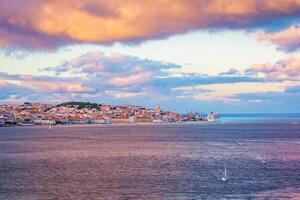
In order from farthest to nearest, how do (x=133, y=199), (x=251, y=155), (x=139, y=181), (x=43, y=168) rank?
(x=251, y=155), (x=43, y=168), (x=139, y=181), (x=133, y=199)

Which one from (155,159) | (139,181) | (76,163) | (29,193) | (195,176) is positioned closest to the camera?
(29,193)

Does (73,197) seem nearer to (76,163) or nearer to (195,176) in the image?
(195,176)

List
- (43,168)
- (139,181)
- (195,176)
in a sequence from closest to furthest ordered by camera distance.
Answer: (139,181)
(195,176)
(43,168)

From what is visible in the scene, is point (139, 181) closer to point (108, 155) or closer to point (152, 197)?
point (152, 197)

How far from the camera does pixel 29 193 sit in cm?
4897

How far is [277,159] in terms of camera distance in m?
81.0

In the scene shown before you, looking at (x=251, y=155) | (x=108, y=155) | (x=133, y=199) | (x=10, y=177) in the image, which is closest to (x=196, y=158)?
(x=251, y=155)

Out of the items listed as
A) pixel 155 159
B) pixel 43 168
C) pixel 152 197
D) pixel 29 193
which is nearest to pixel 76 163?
pixel 43 168

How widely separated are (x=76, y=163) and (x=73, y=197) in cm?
3097

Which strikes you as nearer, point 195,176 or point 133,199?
point 133,199

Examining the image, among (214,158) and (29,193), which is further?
(214,158)

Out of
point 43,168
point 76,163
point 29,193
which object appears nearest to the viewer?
point 29,193

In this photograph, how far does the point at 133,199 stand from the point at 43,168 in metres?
28.8

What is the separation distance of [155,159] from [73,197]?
36.9 m
